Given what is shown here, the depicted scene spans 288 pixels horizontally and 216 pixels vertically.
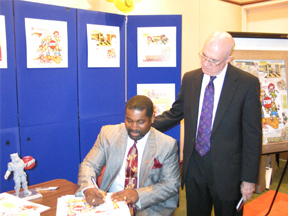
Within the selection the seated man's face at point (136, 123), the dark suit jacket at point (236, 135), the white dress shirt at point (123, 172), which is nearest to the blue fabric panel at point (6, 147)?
the white dress shirt at point (123, 172)

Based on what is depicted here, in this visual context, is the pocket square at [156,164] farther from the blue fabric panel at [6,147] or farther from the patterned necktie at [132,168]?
the blue fabric panel at [6,147]

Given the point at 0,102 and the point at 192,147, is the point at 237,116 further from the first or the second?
the point at 0,102

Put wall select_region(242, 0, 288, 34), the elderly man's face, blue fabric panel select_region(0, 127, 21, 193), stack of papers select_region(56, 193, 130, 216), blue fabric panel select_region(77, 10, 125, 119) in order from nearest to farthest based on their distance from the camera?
stack of papers select_region(56, 193, 130, 216)
the elderly man's face
blue fabric panel select_region(0, 127, 21, 193)
blue fabric panel select_region(77, 10, 125, 119)
wall select_region(242, 0, 288, 34)

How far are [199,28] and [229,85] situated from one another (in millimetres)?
3401

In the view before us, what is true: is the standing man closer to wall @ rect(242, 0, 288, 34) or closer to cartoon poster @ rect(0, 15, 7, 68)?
cartoon poster @ rect(0, 15, 7, 68)

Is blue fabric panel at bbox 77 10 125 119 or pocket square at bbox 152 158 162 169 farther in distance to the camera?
blue fabric panel at bbox 77 10 125 119

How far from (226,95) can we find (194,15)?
11.2ft

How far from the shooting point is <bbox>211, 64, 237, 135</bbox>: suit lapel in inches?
72.0

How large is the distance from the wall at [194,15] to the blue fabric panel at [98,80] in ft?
3.26

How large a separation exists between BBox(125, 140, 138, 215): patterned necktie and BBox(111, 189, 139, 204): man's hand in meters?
0.18

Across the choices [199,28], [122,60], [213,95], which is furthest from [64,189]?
[199,28]

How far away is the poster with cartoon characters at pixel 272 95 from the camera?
2975 mm

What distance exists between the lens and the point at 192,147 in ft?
6.31

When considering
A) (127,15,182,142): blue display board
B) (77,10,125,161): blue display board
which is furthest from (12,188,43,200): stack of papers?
(127,15,182,142): blue display board
